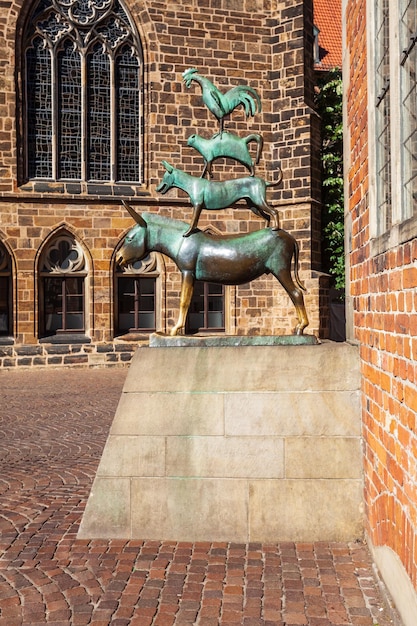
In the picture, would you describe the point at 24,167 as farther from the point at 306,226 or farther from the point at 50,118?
the point at 306,226

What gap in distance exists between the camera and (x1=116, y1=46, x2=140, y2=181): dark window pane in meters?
18.4

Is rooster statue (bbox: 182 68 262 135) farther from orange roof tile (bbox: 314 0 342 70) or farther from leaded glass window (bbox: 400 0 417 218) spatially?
orange roof tile (bbox: 314 0 342 70)

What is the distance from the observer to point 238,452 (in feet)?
15.8

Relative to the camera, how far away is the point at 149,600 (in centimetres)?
378

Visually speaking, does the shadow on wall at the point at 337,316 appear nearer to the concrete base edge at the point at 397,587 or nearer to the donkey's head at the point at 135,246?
the donkey's head at the point at 135,246

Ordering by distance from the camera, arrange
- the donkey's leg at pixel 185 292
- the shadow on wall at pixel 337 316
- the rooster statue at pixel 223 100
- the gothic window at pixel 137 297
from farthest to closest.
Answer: the shadow on wall at pixel 337 316 < the gothic window at pixel 137 297 < the rooster statue at pixel 223 100 < the donkey's leg at pixel 185 292

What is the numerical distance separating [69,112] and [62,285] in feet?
14.6

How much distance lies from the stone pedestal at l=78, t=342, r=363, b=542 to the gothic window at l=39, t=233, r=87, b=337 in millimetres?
13214

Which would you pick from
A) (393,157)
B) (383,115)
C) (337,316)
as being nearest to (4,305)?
(337,316)

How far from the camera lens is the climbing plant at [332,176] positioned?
21.9 meters

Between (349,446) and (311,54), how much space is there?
1648 cm

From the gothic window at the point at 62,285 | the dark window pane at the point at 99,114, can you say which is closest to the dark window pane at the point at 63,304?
the gothic window at the point at 62,285

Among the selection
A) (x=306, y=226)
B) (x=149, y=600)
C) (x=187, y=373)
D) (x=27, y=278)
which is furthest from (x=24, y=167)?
(x=149, y=600)

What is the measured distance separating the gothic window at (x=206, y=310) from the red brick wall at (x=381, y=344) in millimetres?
13564
